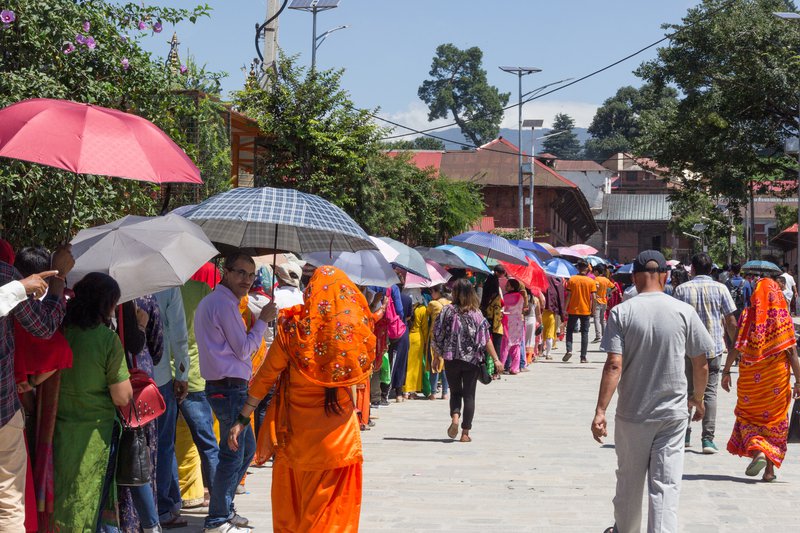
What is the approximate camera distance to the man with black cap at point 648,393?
6527 millimetres

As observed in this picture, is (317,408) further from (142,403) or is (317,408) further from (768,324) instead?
(768,324)

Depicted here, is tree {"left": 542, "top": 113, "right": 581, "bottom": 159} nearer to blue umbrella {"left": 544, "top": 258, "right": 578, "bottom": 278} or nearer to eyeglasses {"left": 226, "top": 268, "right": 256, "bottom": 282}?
blue umbrella {"left": 544, "top": 258, "right": 578, "bottom": 278}

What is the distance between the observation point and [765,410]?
9664mm

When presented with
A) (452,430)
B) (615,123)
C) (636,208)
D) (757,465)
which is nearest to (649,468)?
(757,465)

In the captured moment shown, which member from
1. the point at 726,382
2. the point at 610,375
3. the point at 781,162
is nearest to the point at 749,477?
the point at 726,382

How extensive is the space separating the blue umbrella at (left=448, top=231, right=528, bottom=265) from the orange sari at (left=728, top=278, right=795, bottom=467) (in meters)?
9.43

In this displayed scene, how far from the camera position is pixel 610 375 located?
21.7ft

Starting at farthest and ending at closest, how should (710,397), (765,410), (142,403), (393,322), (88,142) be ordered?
1. (393,322)
2. (710,397)
3. (765,410)
4. (142,403)
5. (88,142)

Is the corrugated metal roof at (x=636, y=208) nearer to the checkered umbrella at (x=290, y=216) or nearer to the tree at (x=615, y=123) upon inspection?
the tree at (x=615, y=123)

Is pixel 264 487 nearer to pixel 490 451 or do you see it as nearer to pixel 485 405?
pixel 490 451

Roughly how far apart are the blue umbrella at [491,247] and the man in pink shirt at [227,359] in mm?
11999

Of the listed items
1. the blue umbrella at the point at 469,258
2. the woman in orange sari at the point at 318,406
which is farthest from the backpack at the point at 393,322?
the woman in orange sari at the point at 318,406

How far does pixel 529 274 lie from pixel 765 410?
11.0 metres

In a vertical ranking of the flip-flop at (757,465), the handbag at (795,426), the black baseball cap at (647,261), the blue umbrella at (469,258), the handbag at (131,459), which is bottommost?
the flip-flop at (757,465)
